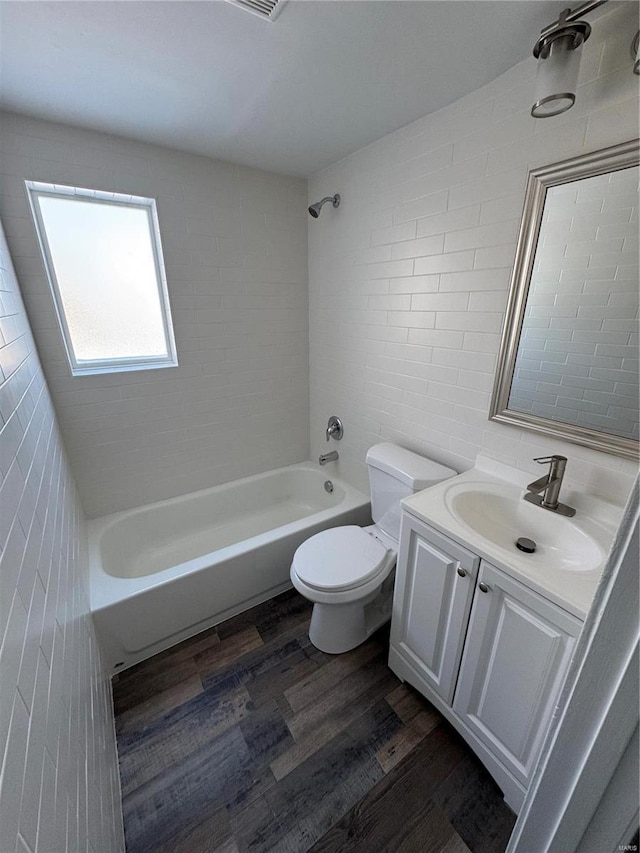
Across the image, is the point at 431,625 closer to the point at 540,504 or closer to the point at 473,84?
the point at 540,504

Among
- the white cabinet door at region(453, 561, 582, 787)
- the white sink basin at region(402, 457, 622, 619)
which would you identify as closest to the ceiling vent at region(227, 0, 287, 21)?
the white sink basin at region(402, 457, 622, 619)

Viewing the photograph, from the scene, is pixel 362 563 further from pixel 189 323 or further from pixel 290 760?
pixel 189 323

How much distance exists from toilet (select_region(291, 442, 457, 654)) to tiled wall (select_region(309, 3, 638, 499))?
0.78 feet

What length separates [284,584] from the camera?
2.00 meters

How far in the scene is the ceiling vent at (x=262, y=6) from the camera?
3.02ft

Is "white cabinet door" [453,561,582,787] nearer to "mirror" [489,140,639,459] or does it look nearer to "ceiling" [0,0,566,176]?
"mirror" [489,140,639,459]

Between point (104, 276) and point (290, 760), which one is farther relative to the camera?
point (104, 276)

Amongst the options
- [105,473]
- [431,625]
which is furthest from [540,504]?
[105,473]

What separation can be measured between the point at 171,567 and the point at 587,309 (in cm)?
226

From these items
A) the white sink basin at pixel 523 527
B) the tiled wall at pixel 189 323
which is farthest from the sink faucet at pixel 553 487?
the tiled wall at pixel 189 323

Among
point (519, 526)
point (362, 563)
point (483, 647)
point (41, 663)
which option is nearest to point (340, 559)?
point (362, 563)

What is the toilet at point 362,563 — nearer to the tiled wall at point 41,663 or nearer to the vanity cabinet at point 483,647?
the vanity cabinet at point 483,647

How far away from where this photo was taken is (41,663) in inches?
24.7

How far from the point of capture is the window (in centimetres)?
170
